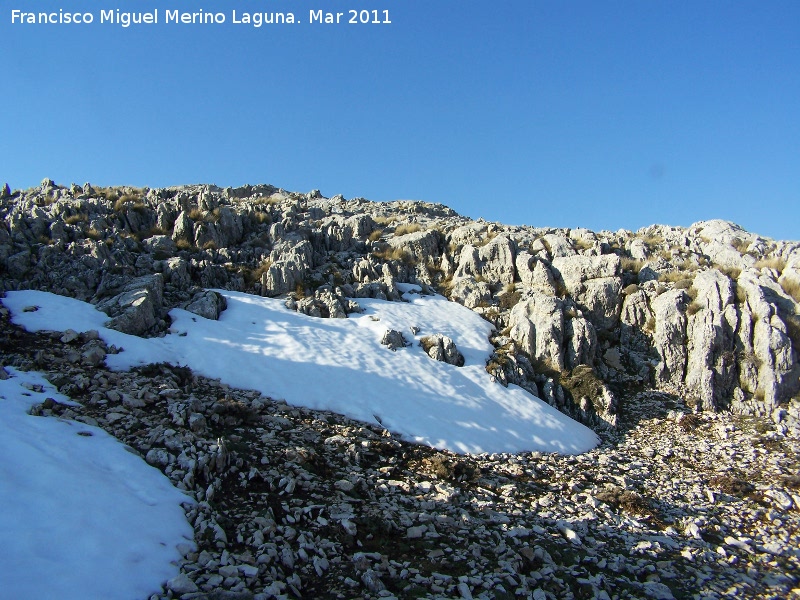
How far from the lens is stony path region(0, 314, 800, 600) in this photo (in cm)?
860

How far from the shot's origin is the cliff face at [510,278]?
Answer: 21594 mm

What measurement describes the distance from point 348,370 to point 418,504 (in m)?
8.65

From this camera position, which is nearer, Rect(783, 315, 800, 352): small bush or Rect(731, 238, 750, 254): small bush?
Rect(783, 315, 800, 352): small bush

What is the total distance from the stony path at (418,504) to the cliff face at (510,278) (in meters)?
4.37

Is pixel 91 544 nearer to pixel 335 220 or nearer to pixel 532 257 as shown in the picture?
pixel 532 257

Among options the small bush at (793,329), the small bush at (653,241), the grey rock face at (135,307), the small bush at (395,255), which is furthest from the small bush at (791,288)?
the grey rock face at (135,307)

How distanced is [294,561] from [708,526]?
37.2ft

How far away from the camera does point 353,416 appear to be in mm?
16734

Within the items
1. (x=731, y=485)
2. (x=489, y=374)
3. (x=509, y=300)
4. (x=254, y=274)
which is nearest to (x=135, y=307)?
(x=254, y=274)

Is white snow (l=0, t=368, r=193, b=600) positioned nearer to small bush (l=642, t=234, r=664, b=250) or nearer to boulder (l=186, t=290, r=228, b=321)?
boulder (l=186, t=290, r=228, b=321)

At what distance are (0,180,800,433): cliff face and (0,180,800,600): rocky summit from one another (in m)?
0.14

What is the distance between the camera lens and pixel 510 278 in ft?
95.3

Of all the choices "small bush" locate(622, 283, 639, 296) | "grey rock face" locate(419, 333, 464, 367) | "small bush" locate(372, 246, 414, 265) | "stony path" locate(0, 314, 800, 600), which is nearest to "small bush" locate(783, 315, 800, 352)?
"stony path" locate(0, 314, 800, 600)

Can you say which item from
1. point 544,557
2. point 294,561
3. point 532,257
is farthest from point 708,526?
point 532,257
